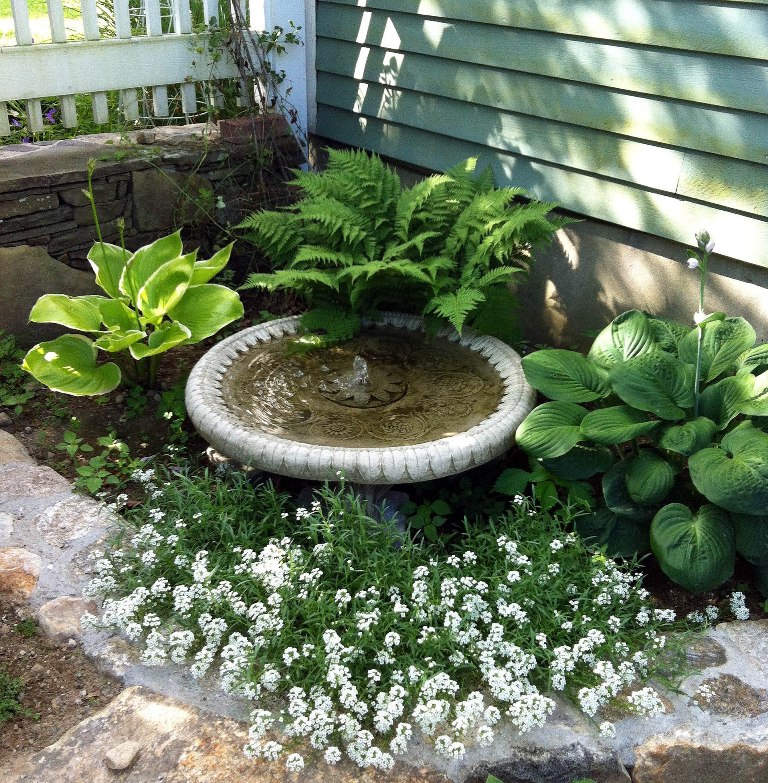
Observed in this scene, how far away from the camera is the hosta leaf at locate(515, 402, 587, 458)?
2820mm

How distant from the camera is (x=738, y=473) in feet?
8.29

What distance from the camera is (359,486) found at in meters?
3.04

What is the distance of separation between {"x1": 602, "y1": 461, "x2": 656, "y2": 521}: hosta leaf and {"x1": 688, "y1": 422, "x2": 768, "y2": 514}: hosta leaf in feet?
0.84

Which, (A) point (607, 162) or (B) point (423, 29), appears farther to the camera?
(B) point (423, 29)

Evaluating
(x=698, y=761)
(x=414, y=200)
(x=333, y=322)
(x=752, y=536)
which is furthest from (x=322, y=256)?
(x=698, y=761)

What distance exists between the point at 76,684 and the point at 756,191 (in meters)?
2.81

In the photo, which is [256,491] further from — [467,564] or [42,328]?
[42,328]

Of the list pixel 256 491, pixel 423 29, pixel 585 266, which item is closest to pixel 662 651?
pixel 256 491

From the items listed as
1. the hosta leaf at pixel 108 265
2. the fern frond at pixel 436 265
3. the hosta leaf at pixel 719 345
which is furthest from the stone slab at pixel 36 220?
the hosta leaf at pixel 719 345

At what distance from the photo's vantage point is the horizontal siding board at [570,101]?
10.0 feet

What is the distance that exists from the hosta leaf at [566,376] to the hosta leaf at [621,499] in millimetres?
300

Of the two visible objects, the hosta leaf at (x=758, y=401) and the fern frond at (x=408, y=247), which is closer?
the hosta leaf at (x=758, y=401)

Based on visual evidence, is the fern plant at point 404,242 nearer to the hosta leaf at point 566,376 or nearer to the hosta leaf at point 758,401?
the hosta leaf at point 566,376

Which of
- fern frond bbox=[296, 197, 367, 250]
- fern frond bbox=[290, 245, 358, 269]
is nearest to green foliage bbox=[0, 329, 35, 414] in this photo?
fern frond bbox=[290, 245, 358, 269]
